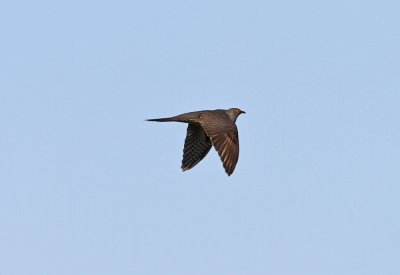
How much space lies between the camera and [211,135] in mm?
30516

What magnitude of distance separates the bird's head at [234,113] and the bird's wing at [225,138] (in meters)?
2.22

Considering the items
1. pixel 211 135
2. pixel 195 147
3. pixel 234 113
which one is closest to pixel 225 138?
pixel 211 135

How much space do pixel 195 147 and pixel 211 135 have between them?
3.34 metres

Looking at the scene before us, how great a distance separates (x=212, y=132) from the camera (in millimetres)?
30641

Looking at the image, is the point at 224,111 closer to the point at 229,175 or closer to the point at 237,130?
the point at 237,130

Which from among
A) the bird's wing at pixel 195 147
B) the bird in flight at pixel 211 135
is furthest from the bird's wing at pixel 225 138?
the bird's wing at pixel 195 147

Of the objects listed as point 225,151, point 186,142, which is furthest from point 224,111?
point 225,151

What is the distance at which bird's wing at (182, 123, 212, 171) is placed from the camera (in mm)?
33688

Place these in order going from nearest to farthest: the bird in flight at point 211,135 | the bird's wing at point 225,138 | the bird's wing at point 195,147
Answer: the bird's wing at point 225,138 → the bird in flight at point 211,135 → the bird's wing at point 195,147

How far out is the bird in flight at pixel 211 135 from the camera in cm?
2989

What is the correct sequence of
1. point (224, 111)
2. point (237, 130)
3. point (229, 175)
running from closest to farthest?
point (229, 175)
point (237, 130)
point (224, 111)

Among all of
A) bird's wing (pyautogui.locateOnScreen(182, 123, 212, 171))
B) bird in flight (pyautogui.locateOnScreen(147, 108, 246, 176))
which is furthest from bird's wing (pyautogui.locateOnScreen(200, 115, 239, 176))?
bird's wing (pyautogui.locateOnScreen(182, 123, 212, 171))

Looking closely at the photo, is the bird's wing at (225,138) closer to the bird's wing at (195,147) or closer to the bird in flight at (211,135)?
the bird in flight at (211,135)

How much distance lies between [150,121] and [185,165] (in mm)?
2982
